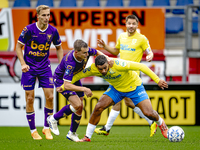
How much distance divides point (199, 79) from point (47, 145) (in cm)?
637

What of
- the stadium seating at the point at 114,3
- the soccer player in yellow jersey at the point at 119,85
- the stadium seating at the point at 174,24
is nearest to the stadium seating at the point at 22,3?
the stadium seating at the point at 114,3

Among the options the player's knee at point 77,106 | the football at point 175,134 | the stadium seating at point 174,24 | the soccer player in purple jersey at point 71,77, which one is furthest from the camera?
the stadium seating at point 174,24

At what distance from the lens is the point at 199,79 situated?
33.8 feet

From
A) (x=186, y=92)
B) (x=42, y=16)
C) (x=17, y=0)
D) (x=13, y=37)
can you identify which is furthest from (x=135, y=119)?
(x=17, y=0)

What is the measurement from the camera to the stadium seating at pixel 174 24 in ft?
36.4

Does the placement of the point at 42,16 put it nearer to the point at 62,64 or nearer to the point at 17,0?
the point at 62,64

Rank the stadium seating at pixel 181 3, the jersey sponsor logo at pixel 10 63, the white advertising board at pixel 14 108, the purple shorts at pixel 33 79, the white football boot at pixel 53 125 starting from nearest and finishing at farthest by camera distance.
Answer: the white football boot at pixel 53 125 → the purple shorts at pixel 33 79 → the white advertising board at pixel 14 108 → the jersey sponsor logo at pixel 10 63 → the stadium seating at pixel 181 3

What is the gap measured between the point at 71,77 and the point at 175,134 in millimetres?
1723

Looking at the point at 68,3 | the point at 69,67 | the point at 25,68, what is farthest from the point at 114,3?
the point at 69,67

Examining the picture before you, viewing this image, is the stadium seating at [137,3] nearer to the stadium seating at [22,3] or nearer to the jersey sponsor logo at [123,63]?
the stadium seating at [22,3]

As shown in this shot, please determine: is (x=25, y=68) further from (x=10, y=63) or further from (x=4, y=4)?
(x=4, y=4)

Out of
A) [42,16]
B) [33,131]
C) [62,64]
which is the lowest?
[33,131]

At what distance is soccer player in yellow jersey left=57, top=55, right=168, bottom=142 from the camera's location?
5.06 meters

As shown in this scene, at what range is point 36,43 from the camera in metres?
5.70
